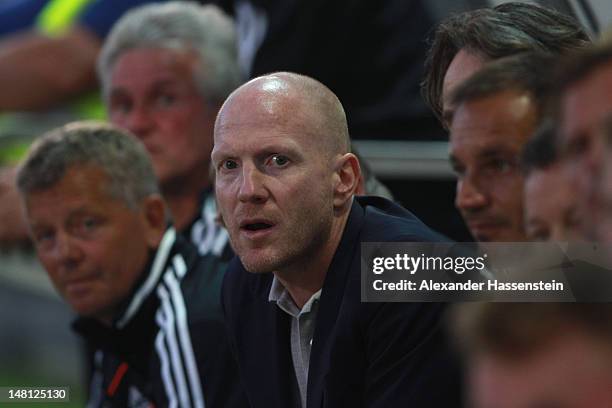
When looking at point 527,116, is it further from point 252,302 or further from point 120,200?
point 120,200

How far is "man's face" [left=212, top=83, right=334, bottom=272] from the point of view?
65.2 inches

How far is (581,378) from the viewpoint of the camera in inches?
36.9

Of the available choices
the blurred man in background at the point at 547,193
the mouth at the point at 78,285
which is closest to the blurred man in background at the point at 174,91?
the mouth at the point at 78,285

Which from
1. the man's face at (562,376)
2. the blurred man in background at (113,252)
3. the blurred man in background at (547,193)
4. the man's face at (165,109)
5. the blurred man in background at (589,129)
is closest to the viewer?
the man's face at (562,376)

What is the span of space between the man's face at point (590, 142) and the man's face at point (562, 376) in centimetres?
26

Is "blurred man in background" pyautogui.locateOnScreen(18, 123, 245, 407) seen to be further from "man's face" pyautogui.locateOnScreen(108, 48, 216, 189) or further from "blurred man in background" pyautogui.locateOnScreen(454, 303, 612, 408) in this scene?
"blurred man in background" pyautogui.locateOnScreen(454, 303, 612, 408)

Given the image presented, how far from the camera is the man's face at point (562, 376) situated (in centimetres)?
94

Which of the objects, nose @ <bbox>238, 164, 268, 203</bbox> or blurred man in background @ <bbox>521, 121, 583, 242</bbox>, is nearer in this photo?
blurred man in background @ <bbox>521, 121, 583, 242</bbox>

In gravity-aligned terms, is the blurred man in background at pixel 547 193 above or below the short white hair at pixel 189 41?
above

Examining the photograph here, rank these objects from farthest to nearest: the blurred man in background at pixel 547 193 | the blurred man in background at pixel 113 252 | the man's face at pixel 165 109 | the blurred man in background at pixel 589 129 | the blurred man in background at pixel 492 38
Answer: the man's face at pixel 165 109, the blurred man in background at pixel 113 252, the blurred man in background at pixel 492 38, the blurred man in background at pixel 547 193, the blurred man in background at pixel 589 129

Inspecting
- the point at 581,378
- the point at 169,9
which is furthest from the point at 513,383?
the point at 169,9

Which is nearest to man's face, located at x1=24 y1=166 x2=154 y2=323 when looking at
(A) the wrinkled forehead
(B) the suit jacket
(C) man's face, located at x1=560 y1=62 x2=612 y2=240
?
(B) the suit jacket

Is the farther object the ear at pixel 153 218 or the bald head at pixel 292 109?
the ear at pixel 153 218

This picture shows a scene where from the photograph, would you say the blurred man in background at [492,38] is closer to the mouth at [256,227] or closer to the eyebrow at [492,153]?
the eyebrow at [492,153]
